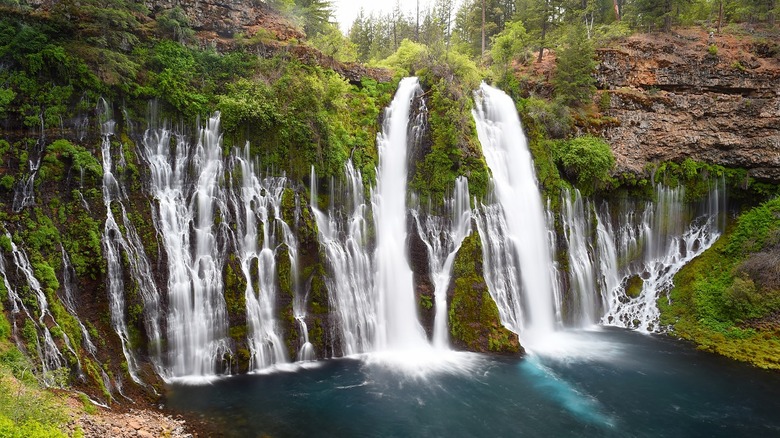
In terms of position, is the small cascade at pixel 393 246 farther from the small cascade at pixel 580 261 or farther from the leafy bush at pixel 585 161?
the leafy bush at pixel 585 161

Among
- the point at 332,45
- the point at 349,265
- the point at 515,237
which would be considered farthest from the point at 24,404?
the point at 332,45

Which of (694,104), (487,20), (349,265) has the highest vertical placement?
(487,20)

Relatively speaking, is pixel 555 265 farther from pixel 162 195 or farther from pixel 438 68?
pixel 162 195

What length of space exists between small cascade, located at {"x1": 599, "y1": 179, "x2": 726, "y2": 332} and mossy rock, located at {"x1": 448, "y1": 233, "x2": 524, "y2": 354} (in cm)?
764

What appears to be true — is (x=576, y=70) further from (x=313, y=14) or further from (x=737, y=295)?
(x=313, y=14)

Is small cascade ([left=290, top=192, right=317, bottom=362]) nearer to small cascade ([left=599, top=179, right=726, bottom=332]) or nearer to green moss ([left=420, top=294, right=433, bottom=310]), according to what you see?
green moss ([left=420, top=294, right=433, bottom=310])

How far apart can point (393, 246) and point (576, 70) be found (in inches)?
585

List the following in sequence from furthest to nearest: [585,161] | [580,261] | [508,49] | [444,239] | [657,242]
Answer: [508,49]
[657,242]
[585,161]
[580,261]
[444,239]

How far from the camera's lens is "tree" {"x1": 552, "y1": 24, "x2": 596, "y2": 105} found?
78.0 ft

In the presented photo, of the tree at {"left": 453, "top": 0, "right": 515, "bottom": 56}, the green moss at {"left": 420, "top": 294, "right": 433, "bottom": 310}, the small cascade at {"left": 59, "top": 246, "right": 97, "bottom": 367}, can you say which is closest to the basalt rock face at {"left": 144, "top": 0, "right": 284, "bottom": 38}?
the small cascade at {"left": 59, "top": 246, "right": 97, "bottom": 367}

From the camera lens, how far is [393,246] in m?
17.8

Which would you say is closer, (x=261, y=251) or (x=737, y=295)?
(x=261, y=251)

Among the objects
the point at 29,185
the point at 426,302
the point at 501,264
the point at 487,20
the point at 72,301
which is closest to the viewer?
the point at 72,301

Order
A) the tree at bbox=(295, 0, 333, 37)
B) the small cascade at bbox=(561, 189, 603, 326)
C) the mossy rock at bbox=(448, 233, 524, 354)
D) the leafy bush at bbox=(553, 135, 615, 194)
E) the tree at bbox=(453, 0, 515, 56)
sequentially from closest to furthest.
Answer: the mossy rock at bbox=(448, 233, 524, 354) → the small cascade at bbox=(561, 189, 603, 326) → the leafy bush at bbox=(553, 135, 615, 194) → the tree at bbox=(295, 0, 333, 37) → the tree at bbox=(453, 0, 515, 56)
